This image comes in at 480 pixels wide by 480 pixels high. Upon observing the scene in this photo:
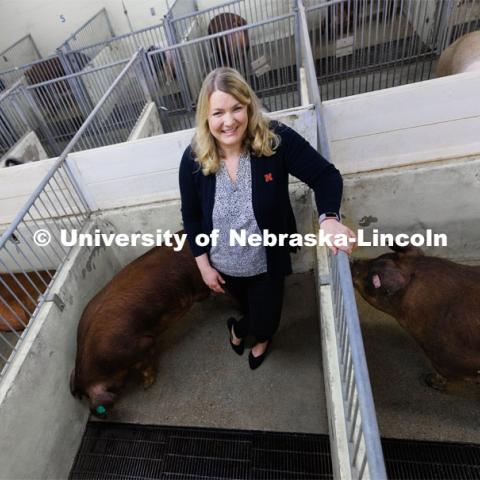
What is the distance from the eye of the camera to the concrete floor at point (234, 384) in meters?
1.87

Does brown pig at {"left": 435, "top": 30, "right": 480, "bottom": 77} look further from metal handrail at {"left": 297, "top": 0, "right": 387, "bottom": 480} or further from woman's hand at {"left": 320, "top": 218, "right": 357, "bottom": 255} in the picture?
woman's hand at {"left": 320, "top": 218, "right": 357, "bottom": 255}

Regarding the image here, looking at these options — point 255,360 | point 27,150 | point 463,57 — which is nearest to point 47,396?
point 255,360

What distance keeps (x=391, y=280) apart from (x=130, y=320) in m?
1.32

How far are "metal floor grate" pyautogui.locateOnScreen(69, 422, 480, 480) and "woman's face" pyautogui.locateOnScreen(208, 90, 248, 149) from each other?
145 cm

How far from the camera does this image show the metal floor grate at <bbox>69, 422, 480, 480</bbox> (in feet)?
5.13

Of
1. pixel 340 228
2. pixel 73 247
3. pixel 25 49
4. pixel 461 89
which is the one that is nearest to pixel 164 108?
pixel 73 247

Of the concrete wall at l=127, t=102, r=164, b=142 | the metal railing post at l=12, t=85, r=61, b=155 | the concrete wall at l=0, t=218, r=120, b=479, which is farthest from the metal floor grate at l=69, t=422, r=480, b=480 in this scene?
the metal railing post at l=12, t=85, r=61, b=155

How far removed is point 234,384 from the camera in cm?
203

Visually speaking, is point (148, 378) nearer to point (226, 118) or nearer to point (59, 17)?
point (226, 118)

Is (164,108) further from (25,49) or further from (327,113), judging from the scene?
(25,49)

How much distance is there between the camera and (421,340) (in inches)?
64.8

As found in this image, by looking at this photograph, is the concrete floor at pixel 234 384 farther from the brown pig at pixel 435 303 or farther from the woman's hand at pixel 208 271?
the woman's hand at pixel 208 271

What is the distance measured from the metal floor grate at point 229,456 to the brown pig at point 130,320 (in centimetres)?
22

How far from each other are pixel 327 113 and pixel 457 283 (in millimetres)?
1009
